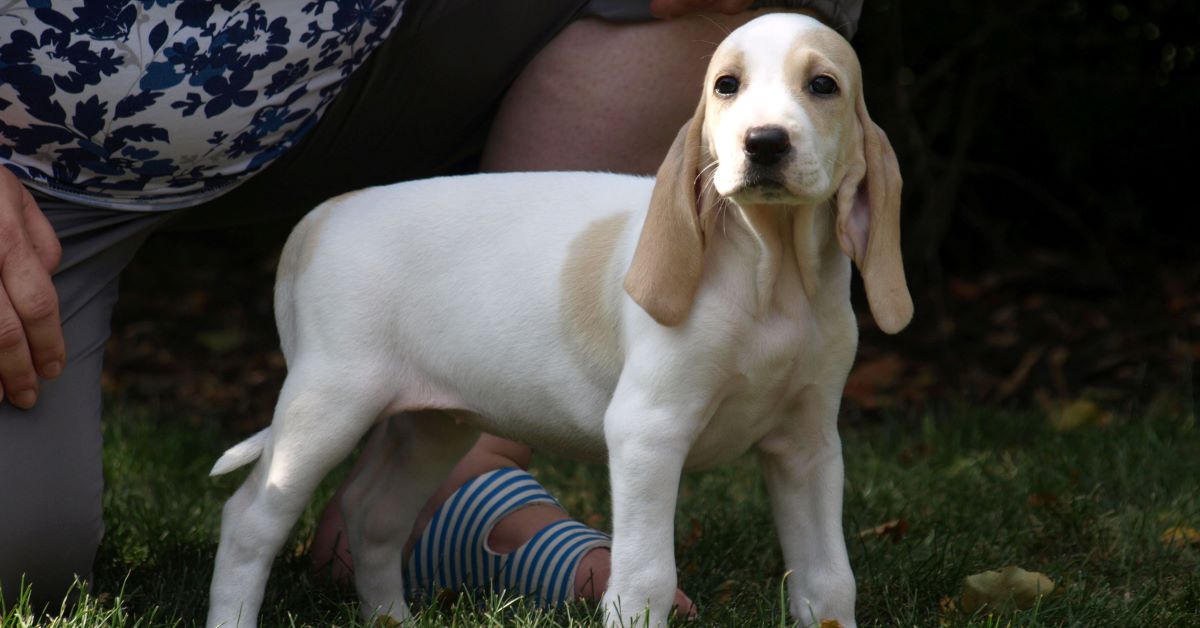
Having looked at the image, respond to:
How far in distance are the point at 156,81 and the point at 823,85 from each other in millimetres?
1258

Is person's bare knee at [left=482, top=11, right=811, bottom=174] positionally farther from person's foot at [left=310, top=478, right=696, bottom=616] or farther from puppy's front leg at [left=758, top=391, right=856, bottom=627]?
puppy's front leg at [left=758, top=391, right=856, bottom=627]

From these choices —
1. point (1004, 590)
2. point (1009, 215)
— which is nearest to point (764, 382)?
point (1004, 590)

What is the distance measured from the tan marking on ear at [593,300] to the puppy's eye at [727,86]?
0.33 metres

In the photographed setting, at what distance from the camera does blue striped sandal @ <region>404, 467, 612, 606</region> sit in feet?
9.31

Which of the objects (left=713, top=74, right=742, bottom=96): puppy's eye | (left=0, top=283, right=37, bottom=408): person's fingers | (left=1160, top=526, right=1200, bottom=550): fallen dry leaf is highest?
(left=713, top=74, right=742, bottom=96): puppy's eye

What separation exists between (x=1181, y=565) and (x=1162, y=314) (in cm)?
317

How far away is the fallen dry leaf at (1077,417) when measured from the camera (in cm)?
431

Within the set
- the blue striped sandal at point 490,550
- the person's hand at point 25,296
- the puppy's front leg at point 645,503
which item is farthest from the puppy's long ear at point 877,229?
the person's hand at point 25,296

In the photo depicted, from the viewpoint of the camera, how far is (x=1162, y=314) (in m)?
5.93

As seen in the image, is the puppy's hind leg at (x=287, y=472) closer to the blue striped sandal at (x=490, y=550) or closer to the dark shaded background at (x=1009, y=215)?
the blue striped sandal at (x=490, y=550)

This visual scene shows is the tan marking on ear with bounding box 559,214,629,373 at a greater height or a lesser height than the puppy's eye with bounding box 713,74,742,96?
lesser

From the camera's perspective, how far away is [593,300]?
2.44 metres

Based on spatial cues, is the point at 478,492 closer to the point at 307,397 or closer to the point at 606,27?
the point at 307,397

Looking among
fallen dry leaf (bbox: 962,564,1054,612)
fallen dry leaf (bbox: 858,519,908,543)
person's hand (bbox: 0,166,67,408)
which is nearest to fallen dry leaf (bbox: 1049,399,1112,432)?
fallen dry leaf (bbox: 858,519,908,543)
